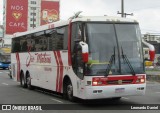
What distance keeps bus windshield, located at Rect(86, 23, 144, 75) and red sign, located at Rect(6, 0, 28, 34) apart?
66.3 metres

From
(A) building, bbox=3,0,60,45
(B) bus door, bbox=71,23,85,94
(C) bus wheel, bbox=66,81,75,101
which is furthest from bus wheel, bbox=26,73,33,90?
(A) building, bbox=3,0,60,45

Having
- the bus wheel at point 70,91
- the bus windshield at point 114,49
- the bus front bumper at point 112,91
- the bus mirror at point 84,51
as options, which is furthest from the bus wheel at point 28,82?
the bus mirror at point 84,51

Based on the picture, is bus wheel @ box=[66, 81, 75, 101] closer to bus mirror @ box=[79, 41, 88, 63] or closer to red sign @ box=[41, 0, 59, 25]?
bus mirror @ box=[79, 41, 88, 63]

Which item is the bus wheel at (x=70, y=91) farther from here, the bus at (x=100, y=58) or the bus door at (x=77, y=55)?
the bus door at (x=77, y=55)

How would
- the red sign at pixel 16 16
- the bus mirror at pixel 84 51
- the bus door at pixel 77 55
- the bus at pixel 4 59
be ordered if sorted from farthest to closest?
the red sign at pixel 16 16
the bus at pixel 4 59
the bus door at pixel 77 55
the bus mirror at pixel 84 51

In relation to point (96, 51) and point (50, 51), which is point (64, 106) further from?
point (50, 51)

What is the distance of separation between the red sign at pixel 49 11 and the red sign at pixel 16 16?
753 centimetres

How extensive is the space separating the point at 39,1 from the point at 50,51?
80525 millimetres

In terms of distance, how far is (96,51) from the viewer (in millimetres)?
13797

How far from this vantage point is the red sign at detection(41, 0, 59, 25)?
89.7m

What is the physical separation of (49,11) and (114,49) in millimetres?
78719

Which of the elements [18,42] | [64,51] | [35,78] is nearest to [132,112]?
[64,51]

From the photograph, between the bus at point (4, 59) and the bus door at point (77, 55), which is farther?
the bus at point (4, 59)

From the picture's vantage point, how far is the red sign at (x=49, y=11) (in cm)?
8969
